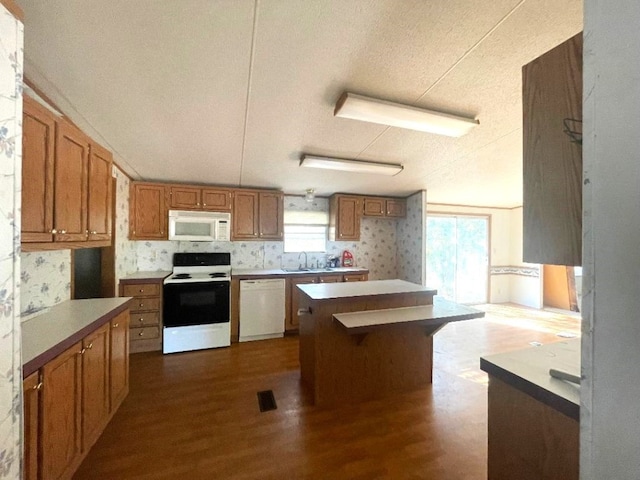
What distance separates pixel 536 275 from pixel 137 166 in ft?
24.4

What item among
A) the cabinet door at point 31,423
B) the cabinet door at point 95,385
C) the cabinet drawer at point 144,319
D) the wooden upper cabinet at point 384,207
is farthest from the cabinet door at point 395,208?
the cabinet door at point 31,423

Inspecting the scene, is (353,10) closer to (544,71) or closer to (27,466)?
(544,71)

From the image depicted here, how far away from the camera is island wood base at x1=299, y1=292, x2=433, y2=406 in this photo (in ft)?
7.04

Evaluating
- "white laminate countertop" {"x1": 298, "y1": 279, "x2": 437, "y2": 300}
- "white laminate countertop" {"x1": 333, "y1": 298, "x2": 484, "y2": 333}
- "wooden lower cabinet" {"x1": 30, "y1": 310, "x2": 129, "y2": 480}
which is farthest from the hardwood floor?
"white laminate countertop" {"x1": 298, "y1": 279, "x2": 437, "y2": 300}

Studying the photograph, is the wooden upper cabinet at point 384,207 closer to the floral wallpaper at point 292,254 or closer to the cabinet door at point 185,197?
the floral wallpaper at point 292,254

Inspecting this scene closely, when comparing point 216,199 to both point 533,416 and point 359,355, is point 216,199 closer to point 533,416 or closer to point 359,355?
point 359,355

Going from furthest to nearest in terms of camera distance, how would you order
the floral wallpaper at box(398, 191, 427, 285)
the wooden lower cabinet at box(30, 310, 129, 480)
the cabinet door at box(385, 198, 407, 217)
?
the cabinet door at box(385, 198, 407, 217) → the floral wallpaper at box(398, 191, 427, 285) → the wooden lower cabinet at box(30, 310, 129, 480)

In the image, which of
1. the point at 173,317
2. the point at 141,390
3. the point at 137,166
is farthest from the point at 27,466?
the point at 137,166

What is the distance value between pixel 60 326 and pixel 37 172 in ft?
3.10

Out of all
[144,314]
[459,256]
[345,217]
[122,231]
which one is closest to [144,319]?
[144,314]

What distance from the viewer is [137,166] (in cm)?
292

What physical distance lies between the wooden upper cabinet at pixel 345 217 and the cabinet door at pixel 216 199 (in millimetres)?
1773

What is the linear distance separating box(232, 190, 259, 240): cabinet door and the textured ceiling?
145 cm

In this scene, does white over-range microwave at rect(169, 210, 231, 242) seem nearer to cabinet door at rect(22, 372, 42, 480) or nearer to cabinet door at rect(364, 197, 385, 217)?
cabinet door at rect(364, 197, 385, 217)
